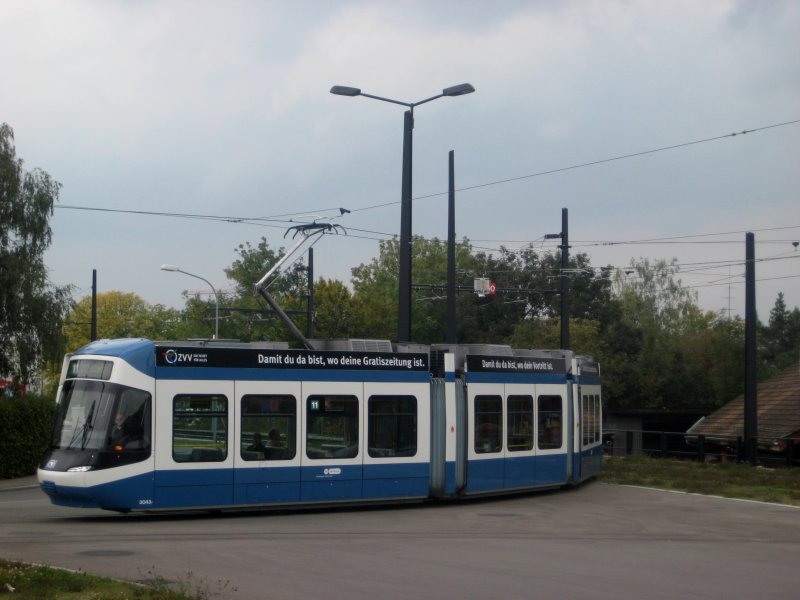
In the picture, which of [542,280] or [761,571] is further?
[542,280]

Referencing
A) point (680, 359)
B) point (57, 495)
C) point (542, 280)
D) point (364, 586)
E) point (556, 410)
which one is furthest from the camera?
point (542, 280)

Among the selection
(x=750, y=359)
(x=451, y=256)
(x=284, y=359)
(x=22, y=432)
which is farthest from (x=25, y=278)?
(x=750, y=359)

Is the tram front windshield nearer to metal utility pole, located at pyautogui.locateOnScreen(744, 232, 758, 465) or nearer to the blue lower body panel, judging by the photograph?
the blue lower body panel

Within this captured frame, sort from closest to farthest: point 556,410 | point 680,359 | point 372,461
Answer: point 372,461
point 556,410
point 680,359

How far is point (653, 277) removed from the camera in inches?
4336

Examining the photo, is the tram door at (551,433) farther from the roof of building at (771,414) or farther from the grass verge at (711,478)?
the roof of building at (771,414)

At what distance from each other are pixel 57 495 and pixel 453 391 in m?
7.30

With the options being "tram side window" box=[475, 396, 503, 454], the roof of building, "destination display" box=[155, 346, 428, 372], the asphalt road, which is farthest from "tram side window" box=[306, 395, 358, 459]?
the roof of building

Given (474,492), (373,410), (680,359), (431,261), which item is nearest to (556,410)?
(474,492)

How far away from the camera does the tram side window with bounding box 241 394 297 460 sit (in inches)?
719

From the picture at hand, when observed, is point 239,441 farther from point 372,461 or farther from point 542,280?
point 542,280

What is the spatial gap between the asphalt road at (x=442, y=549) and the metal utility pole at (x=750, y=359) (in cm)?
1105

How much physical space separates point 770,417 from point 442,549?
100 feet

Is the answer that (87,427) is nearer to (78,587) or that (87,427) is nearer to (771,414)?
(78,587)
